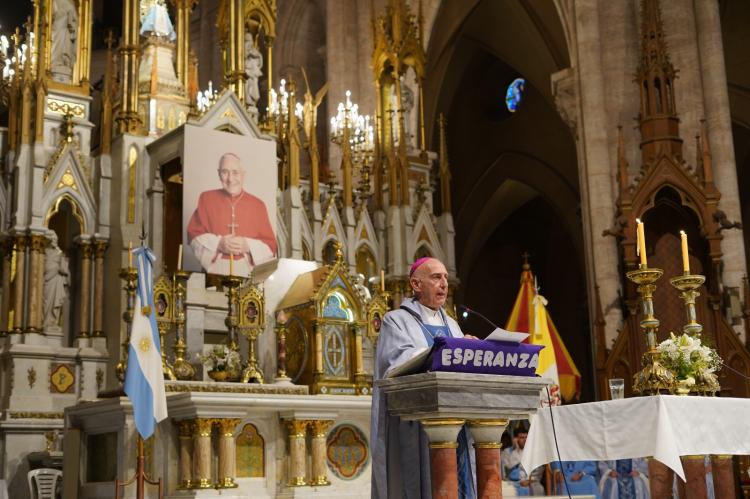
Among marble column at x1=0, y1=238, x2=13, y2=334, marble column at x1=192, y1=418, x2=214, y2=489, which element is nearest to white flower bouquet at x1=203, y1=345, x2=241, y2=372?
marble column at x1=192, y1=418, x2=214, y2=489

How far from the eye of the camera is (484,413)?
4.61m

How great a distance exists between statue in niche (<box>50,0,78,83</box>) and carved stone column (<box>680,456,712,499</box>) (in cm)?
994

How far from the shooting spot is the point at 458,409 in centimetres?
444

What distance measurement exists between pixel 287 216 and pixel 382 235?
5.92ft

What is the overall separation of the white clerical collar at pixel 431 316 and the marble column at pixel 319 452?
157 inches

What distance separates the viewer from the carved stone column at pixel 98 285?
12148 mm

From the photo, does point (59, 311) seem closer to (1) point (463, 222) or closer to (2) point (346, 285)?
(2) point (346, 285)

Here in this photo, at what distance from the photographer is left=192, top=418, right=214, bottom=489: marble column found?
807 cm

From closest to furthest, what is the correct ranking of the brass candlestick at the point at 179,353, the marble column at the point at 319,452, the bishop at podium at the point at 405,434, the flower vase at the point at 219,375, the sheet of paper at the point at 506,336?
1. the sheet of paper at the point at 506,336
2. the bishop at podium at the point at 405,434
3. the marble column at the point at 319,452
4. the brass candlestick at the point at 179,353
5. the flower vase at the point at 219,375

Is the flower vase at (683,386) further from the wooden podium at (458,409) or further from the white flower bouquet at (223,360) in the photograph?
the white flower bouquet at (223,360)

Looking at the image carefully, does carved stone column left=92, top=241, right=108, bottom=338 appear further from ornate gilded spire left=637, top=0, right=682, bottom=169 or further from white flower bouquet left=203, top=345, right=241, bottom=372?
ornate gilded spire left=637, top=0, right=682, bottom=169

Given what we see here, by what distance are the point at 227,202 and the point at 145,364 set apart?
4757 mm

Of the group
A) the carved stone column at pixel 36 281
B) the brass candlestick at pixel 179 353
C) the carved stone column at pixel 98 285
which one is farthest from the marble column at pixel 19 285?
the brass candlestick at pixel 179 353

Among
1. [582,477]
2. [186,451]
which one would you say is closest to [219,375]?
[186,451]
